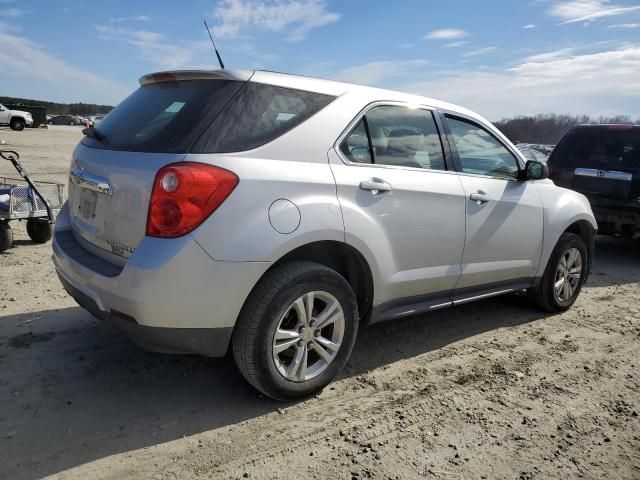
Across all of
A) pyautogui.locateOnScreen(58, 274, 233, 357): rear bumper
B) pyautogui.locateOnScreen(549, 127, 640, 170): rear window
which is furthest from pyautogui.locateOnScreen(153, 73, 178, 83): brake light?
pyautogui.locateOnScreen(549, 127, 640, 170): rear window

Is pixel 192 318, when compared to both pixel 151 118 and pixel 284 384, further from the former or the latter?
pixel 151 118

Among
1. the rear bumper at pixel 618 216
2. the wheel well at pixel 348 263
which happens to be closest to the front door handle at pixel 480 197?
the wheel well at pixel 348 263

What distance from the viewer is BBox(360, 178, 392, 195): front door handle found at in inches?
123

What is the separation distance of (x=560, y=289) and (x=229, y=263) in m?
3.52

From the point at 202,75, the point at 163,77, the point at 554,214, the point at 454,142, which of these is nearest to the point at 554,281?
the point at 554,214

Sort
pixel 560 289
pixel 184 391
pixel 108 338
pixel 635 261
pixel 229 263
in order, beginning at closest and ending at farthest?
pixel 229 263 → pixel 184 391 → pixel 108 338 → pixel 560 289 → pixel 635 261

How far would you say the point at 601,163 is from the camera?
7355 mm

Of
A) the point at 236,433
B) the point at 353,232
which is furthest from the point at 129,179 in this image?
the point at 236,433

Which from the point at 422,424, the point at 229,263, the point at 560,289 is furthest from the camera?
the point at 560,289

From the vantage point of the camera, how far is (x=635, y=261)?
24.8 feet

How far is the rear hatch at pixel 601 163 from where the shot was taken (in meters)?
7.07

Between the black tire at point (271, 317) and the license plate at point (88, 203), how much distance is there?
3.49ft

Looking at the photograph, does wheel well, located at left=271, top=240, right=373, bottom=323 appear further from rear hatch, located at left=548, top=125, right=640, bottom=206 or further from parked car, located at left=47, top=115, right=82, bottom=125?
parked car, located at left=47, top=115, right=82, bottom=125

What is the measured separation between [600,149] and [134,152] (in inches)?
270
